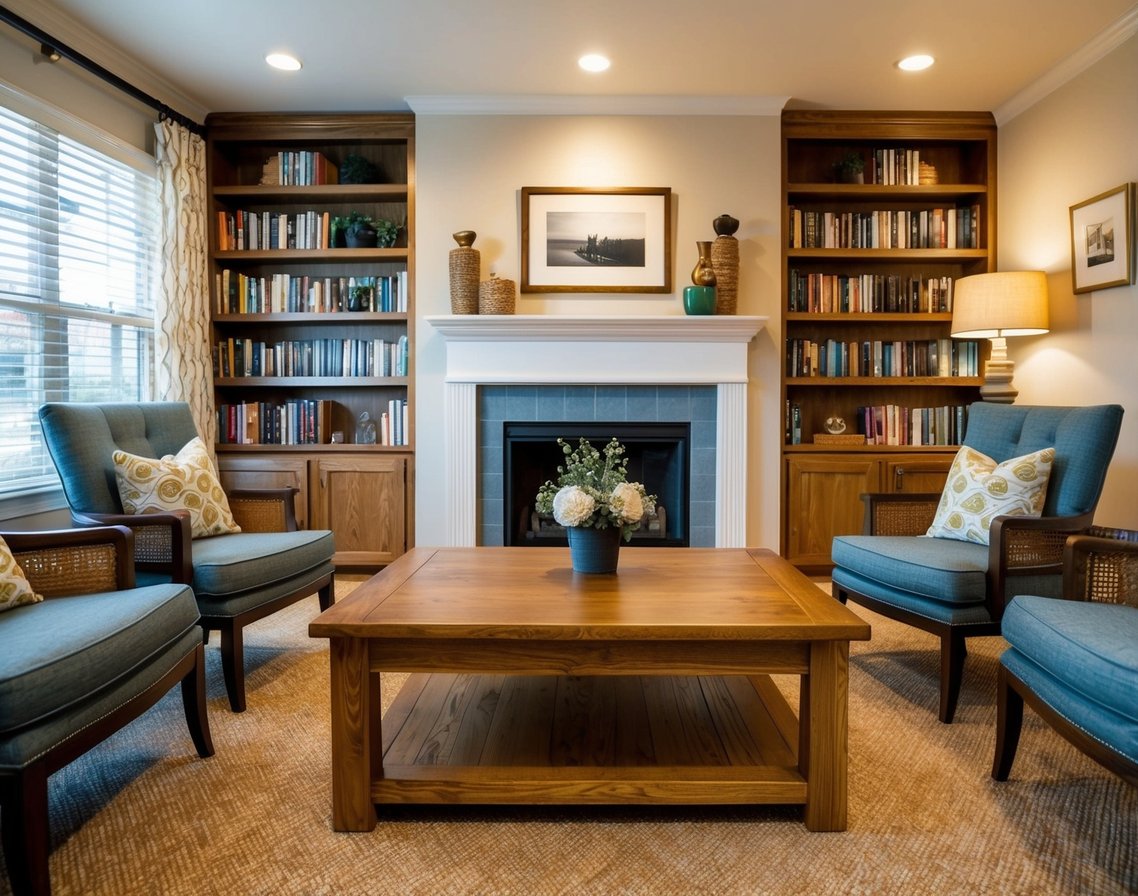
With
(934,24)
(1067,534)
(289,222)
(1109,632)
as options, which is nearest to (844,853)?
(1109,632)

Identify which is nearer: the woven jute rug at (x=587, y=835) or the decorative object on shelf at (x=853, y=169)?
the woven jute rug at (x=587, y=835)

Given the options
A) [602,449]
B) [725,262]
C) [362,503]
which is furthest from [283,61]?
[602,449]

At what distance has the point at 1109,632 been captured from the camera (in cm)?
146

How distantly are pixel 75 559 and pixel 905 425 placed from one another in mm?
3889

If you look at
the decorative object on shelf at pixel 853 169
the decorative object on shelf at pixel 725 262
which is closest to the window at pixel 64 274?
the decorative object on shelf at pixel 725 262

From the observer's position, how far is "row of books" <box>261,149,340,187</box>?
3938 millimetres

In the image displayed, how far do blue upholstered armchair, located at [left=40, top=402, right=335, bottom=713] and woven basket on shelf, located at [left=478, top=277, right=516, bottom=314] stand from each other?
1543mm

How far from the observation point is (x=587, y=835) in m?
1.57

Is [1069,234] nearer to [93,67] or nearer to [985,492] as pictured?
[985,492]

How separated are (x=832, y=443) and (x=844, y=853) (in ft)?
8.94

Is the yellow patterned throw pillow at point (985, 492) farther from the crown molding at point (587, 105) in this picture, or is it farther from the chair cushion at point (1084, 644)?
the crown molding at point (587, 105)

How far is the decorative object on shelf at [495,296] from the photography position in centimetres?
369

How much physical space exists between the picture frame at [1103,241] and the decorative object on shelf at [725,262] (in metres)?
1.54

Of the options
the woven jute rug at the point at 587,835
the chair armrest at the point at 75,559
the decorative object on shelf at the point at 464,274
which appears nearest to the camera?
the woven jute rug at the point at 587,835
